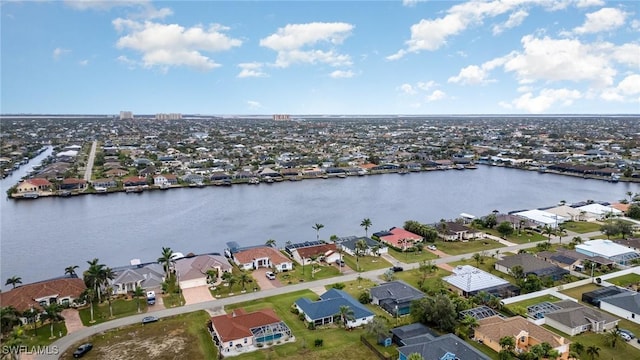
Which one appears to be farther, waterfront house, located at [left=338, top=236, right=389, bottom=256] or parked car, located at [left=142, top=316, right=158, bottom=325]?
waterfront house, located at [left=338, top=236, right=389, bottom=256]

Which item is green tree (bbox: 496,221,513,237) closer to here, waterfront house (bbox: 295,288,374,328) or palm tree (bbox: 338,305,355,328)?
waterfront house (bbox: 295,288,374,328)

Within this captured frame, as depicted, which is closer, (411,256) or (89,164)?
(411,256)

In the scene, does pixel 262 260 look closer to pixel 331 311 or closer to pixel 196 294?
pixel 196 294

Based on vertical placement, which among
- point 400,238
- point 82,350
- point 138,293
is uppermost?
point 138,293

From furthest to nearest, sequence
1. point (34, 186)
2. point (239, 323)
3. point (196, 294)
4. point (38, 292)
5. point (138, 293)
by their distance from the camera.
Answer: point (34, 186), point (196, 294), point (38, 292), point (138, 293), point (239, 323)

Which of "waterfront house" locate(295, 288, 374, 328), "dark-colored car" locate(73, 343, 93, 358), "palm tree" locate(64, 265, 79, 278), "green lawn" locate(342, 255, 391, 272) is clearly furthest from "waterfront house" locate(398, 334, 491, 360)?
"palm tree" locate(64, 265, 79, 278)

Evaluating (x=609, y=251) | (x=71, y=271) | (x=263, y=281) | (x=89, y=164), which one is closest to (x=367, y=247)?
(x=263, y=281)

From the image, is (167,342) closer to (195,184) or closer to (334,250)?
(334,250)

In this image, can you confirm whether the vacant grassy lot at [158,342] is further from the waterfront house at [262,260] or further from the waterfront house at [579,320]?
the waterfront house at [579,320]
